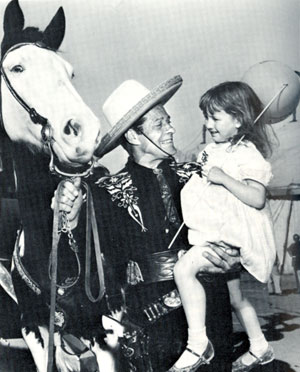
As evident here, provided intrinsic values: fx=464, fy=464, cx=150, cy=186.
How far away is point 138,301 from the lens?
1.97 metres

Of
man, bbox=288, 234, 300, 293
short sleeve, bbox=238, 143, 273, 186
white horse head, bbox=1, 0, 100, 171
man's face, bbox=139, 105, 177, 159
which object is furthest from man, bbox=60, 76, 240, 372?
man, bbox=288, 234, 300, 293

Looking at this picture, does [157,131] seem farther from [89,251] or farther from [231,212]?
[89,251]

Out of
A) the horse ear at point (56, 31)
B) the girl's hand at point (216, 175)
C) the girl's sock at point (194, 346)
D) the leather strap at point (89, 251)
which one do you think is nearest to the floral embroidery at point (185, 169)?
the girl's hand at point (216, 175)

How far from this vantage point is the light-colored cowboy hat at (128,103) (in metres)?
1.92

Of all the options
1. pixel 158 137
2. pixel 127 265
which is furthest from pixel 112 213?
pixel 158 137

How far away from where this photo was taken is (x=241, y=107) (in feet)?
6.19

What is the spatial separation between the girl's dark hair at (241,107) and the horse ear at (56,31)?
0.68 metres

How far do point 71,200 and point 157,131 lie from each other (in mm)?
470

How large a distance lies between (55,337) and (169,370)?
1.65 feet

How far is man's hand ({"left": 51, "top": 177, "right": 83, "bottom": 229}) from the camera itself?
6.49 feet

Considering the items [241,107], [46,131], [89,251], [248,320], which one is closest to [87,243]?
[89,251]

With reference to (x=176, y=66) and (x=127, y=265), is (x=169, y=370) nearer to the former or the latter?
(x=127, y=265)

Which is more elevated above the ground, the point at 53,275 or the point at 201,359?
the point at 53,275

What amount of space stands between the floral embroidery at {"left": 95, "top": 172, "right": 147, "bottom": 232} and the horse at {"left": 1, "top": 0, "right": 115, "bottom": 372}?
108mm
